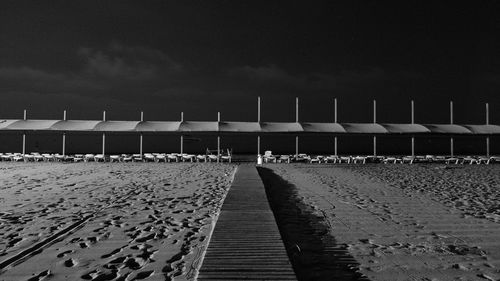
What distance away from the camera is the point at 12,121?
23.2 m

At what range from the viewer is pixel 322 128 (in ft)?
78.0

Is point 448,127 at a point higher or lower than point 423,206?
higher

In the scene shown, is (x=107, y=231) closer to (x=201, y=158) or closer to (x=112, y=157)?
(x=201, y=158)

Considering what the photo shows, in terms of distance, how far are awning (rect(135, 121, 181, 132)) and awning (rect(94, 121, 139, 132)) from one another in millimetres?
455

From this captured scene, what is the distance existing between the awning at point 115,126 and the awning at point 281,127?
28.2ft

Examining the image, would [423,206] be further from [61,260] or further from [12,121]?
[12,121]

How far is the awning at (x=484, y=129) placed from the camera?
2480cm

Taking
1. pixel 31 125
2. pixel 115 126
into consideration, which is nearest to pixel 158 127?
pixel 115 126

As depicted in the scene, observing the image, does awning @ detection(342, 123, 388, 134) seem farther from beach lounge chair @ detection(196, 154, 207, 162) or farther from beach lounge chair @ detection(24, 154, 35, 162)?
beach lounge chair @ detection(24, 154, 35, 162)

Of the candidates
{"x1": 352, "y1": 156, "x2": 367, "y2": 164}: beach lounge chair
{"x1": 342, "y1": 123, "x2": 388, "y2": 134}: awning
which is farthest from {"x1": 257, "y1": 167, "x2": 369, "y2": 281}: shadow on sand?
{"x1": 352, "y1": 156, "x2": 367, "y2": 164}: beach lounge chair

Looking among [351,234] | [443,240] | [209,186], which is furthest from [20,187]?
[443,240]

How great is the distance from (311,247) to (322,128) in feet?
63.6

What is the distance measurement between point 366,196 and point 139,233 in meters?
6.25

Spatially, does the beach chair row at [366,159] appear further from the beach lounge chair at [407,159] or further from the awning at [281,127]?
the awning at [281,127]
